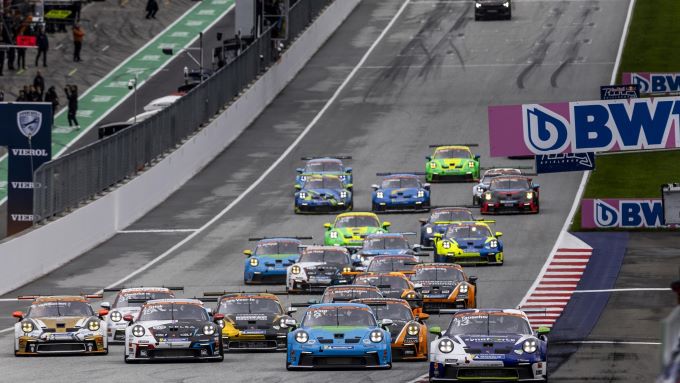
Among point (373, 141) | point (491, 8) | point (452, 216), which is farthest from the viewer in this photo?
point (491, 8)

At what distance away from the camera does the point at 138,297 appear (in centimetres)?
3512

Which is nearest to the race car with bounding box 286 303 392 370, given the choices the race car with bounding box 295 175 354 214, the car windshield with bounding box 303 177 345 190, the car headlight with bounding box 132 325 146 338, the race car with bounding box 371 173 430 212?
the car headlight with bounding box 132 325 146 338

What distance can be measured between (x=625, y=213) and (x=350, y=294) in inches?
676

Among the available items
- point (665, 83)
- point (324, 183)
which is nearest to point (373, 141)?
point (324, 183)

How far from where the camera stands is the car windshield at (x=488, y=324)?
2748cm

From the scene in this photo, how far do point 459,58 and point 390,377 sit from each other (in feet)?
183

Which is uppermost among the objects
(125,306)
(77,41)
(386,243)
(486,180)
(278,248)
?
(77,41)

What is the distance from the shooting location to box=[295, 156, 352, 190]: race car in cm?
5694

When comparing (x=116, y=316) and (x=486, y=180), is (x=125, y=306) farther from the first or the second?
(x=486, y=180)

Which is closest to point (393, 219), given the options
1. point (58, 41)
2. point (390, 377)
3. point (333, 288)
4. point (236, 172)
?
point (236, 172)

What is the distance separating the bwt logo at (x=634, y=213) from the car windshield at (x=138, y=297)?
1806 cm

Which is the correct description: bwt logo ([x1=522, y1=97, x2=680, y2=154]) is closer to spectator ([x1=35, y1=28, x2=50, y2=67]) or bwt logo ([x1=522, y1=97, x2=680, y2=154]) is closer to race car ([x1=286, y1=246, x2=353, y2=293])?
race car ([x1=286, y1=246, x2=353, y2=293])

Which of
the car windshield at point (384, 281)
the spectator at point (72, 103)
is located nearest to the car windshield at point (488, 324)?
the car windshield at point (384, 281)

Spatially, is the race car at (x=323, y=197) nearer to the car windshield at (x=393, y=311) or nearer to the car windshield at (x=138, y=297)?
the car windshield at (x=138, y=297)
